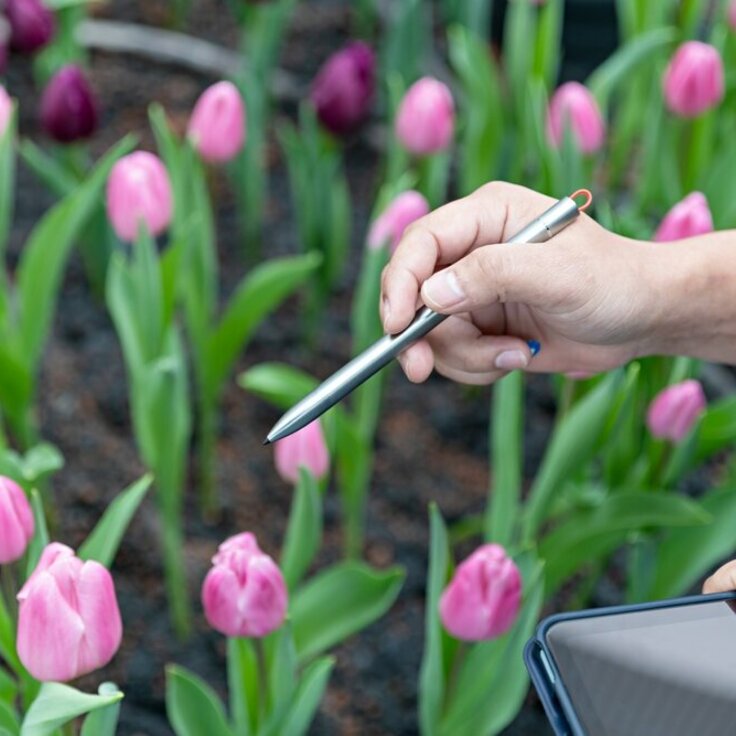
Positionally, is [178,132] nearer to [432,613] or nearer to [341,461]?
[341,461]

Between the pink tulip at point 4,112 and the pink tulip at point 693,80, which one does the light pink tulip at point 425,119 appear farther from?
the pink tulip at point 4,112

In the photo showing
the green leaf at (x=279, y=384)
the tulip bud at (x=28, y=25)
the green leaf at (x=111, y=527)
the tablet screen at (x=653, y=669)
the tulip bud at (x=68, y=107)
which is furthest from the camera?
the tulip bud at (x=28, y=25)

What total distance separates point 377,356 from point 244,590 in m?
0.16

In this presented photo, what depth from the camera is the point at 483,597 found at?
0.84 metres

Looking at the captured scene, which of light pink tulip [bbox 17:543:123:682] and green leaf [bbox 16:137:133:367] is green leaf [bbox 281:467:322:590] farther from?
green leaf [bbox 16:137:133:367]

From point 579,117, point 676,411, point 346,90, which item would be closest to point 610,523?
point 676,411

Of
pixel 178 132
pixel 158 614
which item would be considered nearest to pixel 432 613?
pixel 158 614

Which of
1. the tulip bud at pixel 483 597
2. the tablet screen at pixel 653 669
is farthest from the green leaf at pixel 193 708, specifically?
the tablet screen at pixel 653 669

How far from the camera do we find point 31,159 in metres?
1.22

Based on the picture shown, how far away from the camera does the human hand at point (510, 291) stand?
80 cm

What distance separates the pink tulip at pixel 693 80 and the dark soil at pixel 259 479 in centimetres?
35

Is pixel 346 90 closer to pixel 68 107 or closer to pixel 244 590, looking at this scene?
pixel 68 107

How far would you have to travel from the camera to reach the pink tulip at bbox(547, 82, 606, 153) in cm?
123

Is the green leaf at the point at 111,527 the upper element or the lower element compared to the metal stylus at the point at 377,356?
lower
